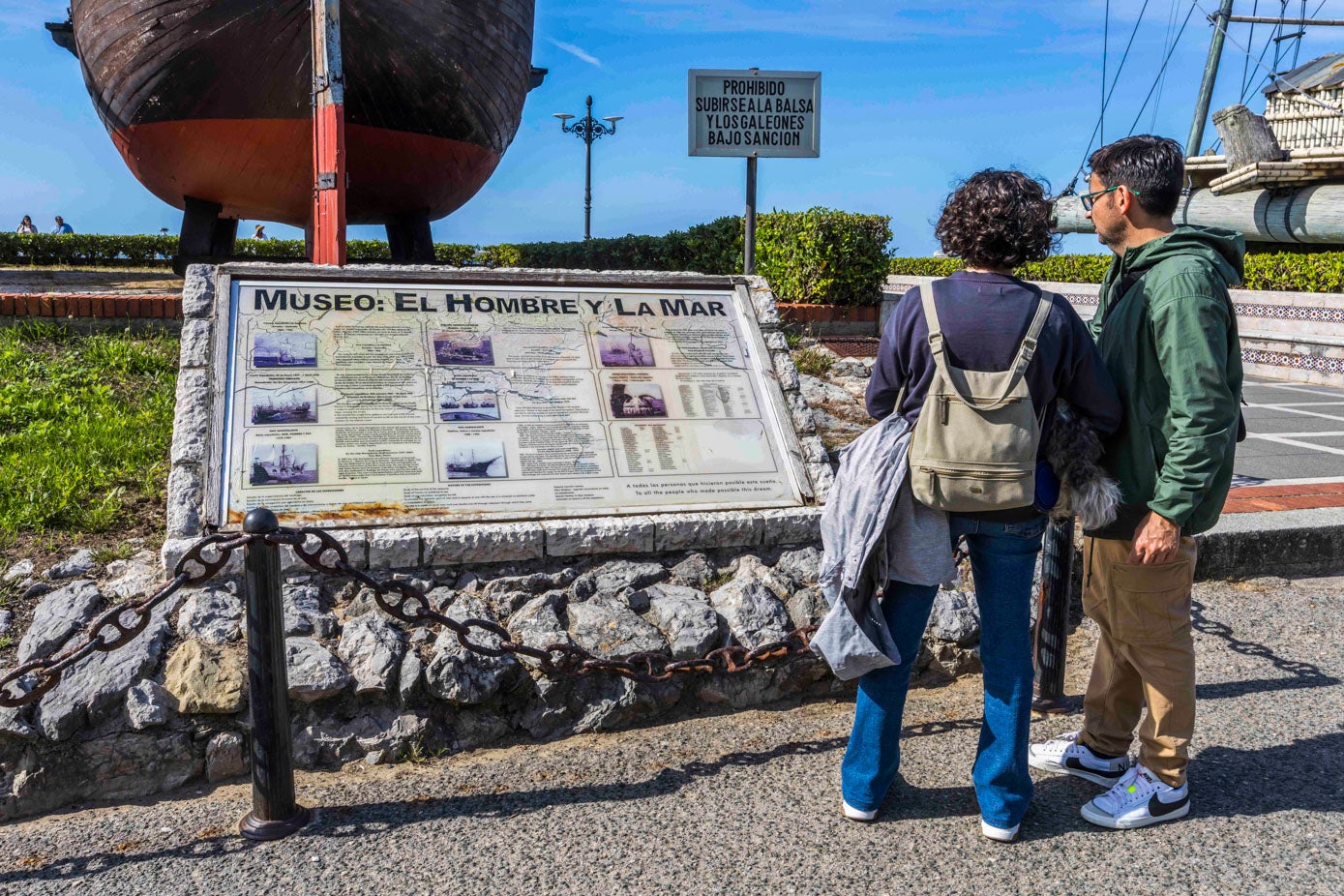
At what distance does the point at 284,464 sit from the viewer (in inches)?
137

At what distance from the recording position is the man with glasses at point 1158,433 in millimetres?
2396

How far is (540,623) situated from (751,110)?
Result: 4430 millimetres

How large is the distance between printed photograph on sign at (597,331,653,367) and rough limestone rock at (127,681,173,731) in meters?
2.03

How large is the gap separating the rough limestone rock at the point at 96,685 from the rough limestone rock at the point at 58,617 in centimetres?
20

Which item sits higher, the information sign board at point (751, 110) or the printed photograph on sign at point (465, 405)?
the information sign board at point (751, 110)

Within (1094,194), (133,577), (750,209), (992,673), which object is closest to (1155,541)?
(992,673)

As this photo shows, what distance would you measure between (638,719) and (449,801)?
0.76 metres

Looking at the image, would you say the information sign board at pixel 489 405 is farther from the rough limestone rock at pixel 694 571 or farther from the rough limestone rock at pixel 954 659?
the rough limestone rock at pixel 954 659

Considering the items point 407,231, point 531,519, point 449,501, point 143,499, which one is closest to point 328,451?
point 449,501

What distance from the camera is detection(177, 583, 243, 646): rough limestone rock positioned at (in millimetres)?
3176

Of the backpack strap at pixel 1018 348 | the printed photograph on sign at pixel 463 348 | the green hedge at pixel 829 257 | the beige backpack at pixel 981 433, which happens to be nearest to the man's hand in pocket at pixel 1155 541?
the beige backpack at pixel 981 433

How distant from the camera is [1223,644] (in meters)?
3.97

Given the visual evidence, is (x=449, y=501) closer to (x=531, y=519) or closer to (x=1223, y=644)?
(x=531, y=519)

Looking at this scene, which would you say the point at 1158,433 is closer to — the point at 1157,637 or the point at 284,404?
the point at 1157,637
